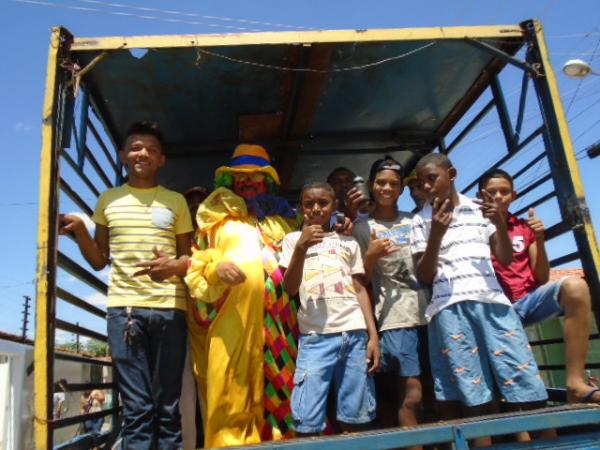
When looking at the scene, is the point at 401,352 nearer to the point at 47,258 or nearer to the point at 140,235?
the point at 140,235

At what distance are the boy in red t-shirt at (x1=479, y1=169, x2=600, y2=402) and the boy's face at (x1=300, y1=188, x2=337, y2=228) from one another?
0.86 m

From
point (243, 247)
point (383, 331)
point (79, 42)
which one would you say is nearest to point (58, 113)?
point (79, 42)

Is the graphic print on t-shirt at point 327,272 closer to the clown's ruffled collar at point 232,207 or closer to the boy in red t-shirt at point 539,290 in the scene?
the clown's ruffled collar at point 232,207

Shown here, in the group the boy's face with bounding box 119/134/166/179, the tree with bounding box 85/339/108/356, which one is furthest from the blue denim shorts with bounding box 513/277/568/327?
the tree with bounding box 85/339/108/356

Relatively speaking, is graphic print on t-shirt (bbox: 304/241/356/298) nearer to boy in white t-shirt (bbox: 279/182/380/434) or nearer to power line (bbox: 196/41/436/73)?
boy in white t-shirt (bbox: 279/182/380/434)

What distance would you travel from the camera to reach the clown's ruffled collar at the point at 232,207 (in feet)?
8.13

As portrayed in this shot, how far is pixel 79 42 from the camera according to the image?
2.28 meters

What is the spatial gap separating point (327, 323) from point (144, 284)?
0.88 m

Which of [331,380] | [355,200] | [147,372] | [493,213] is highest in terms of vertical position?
[355,200]

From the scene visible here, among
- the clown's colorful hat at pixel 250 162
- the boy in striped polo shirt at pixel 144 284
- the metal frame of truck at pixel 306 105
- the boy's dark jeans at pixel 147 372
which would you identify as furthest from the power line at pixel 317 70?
the boy's dark jeans at pixel 147 372

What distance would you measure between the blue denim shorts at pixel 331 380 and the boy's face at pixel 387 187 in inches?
29.8

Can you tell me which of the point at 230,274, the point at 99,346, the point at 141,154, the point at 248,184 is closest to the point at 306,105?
the point at 248,184

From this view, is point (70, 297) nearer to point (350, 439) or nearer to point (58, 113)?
point (58, 113)

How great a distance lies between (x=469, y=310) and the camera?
83.3 inches
